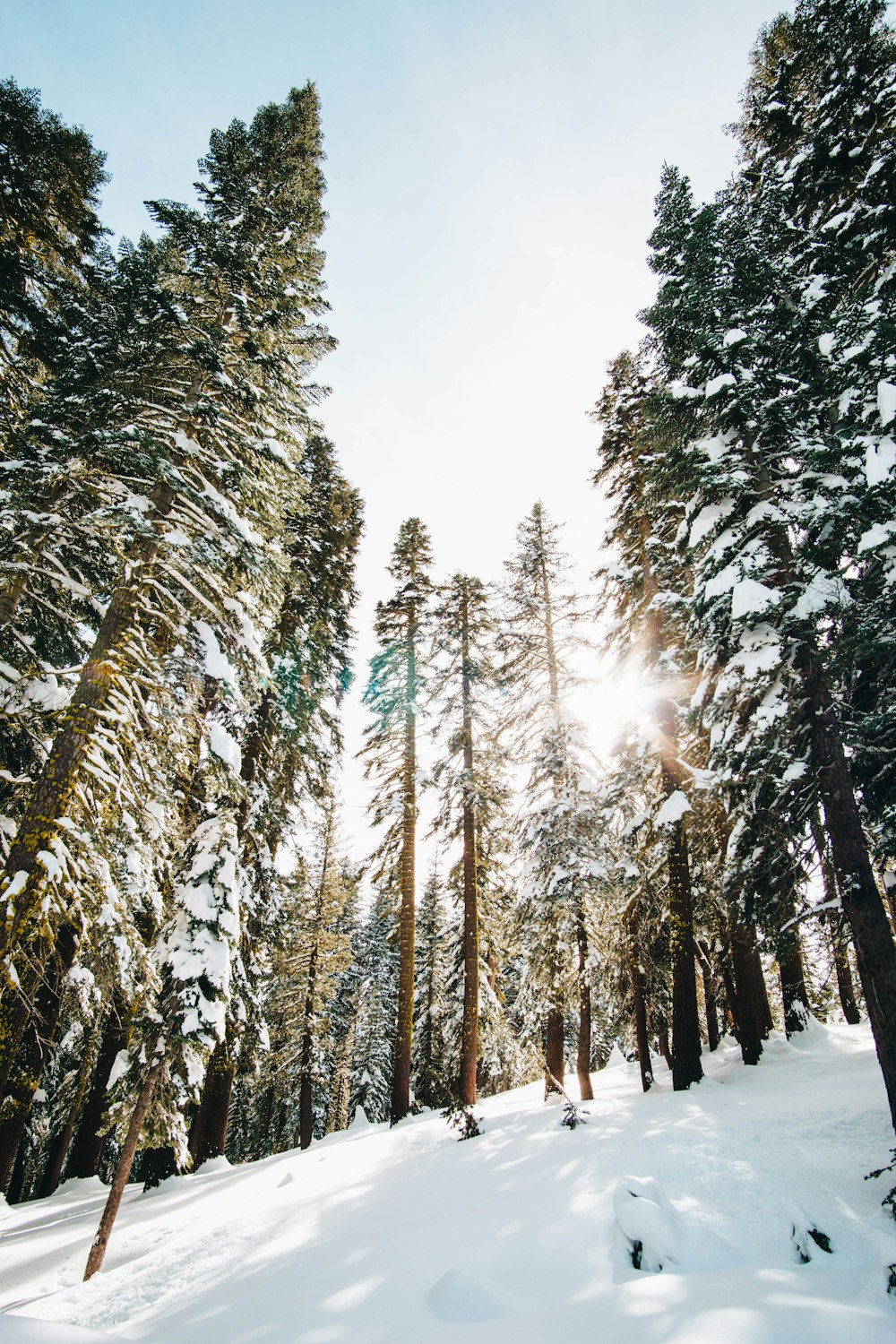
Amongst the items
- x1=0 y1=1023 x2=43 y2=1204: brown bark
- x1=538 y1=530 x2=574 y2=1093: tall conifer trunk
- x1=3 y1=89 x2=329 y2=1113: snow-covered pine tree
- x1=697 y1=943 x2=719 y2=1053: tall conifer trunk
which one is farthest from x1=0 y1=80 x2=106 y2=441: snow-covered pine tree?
x1=697 y1=943 x2=719 y2=1053: tall conifer trunk

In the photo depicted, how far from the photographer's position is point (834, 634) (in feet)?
26.8

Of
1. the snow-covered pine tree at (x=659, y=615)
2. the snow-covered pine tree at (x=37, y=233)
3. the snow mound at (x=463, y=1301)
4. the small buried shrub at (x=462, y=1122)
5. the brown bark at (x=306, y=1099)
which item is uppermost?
the snow-covered pine tree at (x=37, y=233)

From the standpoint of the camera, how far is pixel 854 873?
7.16 m

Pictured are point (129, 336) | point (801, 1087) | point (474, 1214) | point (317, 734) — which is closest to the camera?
point (474, 1214)

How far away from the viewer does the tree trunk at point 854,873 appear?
6574mm

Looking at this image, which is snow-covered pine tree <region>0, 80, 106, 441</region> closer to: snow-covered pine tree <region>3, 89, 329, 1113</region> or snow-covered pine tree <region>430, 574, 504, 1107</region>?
snow-covered pine tree <region>3, 89, 329, 1113</region>

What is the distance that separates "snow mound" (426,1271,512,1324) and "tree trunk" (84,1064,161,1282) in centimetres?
502

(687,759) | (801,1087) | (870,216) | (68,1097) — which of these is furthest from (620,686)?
(68,1097)

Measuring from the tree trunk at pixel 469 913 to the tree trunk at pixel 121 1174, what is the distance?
24.5 ft

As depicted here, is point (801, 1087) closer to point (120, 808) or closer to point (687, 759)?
point (687, 759)

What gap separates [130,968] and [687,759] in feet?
38.7

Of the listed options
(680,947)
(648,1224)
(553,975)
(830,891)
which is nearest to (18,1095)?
(553,975)

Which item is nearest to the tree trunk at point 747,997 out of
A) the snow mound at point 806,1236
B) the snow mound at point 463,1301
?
the snow mound at point 806,1236

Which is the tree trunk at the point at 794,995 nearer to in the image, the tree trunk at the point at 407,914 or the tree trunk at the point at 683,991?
the tree trunk at the point at 683,991
